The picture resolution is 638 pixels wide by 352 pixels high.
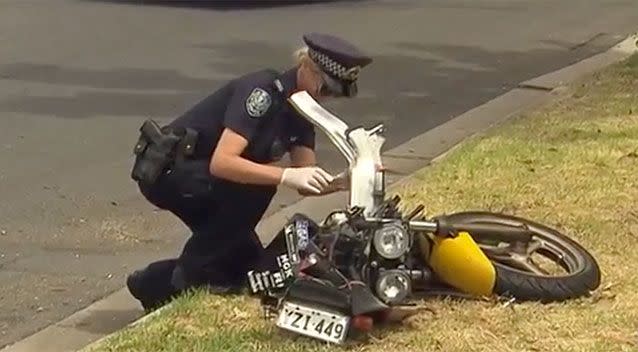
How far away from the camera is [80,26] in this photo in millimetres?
15617

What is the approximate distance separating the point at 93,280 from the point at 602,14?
12.0 meters

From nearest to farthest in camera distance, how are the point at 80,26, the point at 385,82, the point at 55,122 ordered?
the point at 55,122, the point at 385,82, the point at 80,26

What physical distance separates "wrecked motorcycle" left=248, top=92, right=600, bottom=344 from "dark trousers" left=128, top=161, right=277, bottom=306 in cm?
14

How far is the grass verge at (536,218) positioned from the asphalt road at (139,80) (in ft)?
2.73

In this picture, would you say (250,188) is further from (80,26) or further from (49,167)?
(80,26)

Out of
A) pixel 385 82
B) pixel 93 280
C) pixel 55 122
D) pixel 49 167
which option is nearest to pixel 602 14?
pixel 385 82

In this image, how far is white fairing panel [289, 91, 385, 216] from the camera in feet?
16.8

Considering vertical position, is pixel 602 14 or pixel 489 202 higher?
pixel 489 202

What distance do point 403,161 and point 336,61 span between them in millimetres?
3617

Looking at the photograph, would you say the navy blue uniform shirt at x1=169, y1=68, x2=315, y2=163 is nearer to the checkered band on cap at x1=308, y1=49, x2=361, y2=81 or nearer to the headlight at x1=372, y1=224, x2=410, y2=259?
the checkered band on cap at x1=308, y1=49, x2=361, y2=81

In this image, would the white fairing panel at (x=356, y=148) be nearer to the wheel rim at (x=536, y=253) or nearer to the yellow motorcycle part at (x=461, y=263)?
the yellow motorcycle part at (x=461, y=263)

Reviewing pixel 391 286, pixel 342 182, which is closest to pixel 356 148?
pixel 342 182

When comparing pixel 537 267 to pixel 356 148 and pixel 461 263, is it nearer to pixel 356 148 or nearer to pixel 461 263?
pixel 461 263

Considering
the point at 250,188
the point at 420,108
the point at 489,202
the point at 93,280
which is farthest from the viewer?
the point at 420,108
